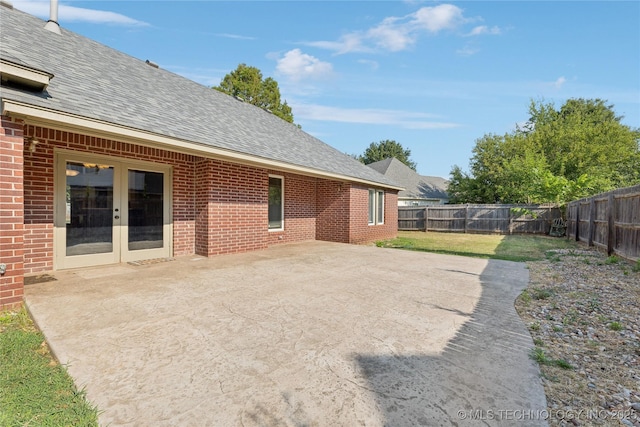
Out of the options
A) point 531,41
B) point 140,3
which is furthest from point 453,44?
point 140,3

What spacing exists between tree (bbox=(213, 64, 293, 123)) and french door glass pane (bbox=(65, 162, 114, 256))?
2158 centimetres

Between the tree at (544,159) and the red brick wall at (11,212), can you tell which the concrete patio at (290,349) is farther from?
the tree at (544,159)

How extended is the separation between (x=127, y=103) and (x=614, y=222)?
1242cm

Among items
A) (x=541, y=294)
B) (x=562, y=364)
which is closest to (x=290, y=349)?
(x=562, y=364)

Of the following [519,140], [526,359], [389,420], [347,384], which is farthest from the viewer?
[519,140]

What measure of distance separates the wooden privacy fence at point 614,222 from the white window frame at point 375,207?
7650mm

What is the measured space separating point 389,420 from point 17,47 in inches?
299

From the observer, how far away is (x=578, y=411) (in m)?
2.02

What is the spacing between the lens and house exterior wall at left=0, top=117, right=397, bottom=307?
3.70m

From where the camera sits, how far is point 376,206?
13773 mm

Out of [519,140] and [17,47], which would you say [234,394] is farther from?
[519,140]

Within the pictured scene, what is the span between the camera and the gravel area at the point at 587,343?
6.74ft

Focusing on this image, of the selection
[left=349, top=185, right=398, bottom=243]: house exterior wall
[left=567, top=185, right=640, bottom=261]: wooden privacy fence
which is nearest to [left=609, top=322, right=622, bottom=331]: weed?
[left=567, top=185, right=640, bottom=261]: wooden privacy fence

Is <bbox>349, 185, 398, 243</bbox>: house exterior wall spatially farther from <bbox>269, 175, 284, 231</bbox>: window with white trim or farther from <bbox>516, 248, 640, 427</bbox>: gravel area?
<bbox>516, 248, 640, 427</bbox>: gravel area
